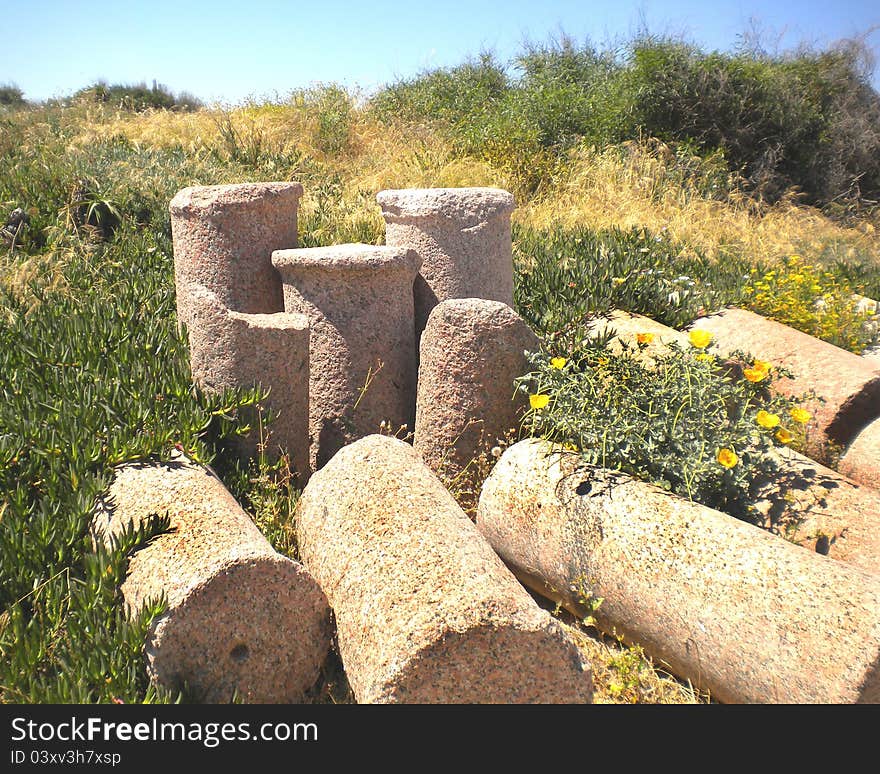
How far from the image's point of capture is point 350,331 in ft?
12.4

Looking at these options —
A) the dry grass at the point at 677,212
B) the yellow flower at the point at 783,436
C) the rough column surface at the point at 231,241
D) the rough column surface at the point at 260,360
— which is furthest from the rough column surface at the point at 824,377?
the dry grass at the point at 677,212

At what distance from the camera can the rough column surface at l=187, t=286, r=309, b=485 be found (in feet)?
11.8

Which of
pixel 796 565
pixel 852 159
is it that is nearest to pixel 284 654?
pixel 796 565

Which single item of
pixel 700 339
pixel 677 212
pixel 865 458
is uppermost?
pixel 700 339

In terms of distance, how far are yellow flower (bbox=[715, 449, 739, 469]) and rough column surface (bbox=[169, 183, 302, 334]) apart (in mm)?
2339

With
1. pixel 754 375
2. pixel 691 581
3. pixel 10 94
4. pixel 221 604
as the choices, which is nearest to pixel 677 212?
pixel 754 375

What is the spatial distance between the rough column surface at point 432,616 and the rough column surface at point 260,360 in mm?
1036

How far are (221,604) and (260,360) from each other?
4.80 feet

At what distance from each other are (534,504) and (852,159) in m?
13.0

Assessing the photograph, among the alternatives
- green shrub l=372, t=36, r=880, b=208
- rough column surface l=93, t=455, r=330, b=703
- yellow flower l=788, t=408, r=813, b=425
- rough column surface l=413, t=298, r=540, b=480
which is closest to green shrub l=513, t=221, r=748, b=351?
rough column surface l=413, t=298, r=540, b=480

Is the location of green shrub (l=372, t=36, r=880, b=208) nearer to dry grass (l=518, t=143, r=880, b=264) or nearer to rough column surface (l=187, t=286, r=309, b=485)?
dry grass (l=518, t=143, r=880, b=264)

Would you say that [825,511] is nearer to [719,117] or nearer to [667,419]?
[667,419]

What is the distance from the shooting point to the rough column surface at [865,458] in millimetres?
3756

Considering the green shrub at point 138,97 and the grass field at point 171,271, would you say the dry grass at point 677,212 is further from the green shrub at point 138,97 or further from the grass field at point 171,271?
the green shrub at point 138,97
